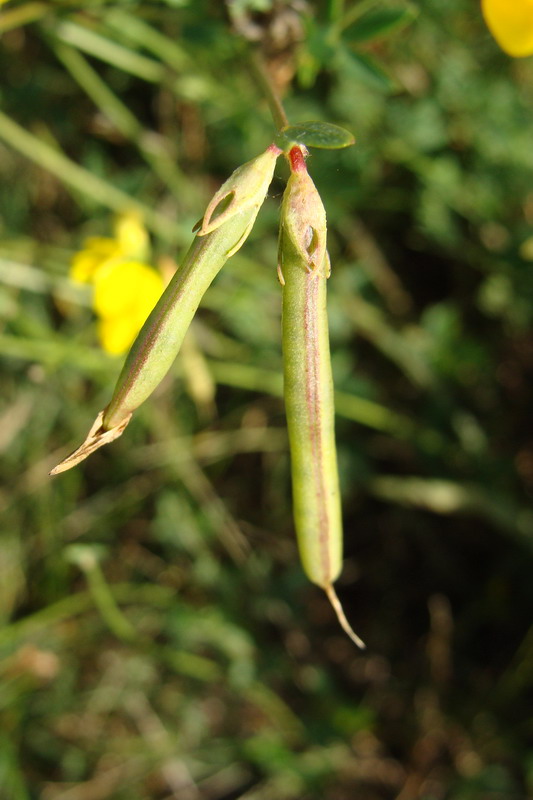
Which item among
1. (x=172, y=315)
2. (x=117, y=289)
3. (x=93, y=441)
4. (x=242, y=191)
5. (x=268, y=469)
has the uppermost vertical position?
(x=242, y=191)

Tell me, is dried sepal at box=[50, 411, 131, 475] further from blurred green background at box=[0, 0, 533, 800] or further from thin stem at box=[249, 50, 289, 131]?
blurred green background at box=[0, 0, 533, 800]

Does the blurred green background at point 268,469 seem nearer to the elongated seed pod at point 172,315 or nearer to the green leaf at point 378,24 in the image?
the green leaf at point 378,24

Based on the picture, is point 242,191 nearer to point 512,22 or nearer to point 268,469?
point 512,22

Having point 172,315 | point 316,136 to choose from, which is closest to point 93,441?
point 172,315

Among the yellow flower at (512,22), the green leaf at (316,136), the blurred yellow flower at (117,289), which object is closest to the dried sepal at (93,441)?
the green leaf at (316,136)

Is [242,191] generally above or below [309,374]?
above

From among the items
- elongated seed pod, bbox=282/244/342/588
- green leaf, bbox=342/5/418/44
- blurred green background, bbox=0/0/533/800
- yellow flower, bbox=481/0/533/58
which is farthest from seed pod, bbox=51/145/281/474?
blurred green background, bbox=0/0/533/800
